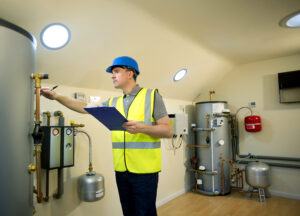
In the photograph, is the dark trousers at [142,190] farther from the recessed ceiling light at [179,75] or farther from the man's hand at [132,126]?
the recessed ceiling light at [179,75]

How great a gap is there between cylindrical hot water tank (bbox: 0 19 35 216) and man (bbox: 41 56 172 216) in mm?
399

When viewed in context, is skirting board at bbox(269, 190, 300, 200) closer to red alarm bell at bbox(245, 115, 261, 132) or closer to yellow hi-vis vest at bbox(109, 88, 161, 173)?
red alarm bell at bbox(245, 115, 261, 132)

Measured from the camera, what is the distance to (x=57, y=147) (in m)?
2.08

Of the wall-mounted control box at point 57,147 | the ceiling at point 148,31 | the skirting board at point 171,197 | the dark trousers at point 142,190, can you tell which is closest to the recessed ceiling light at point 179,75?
the ceiling at point 148,31

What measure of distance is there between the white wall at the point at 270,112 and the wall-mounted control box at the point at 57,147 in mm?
3670

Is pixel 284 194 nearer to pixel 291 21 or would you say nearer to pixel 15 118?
pixel 291 21

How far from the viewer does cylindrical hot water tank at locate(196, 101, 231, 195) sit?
14.0ft

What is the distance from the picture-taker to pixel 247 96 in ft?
15.3

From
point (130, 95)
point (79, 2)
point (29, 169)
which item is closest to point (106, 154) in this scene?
point (130, 95)

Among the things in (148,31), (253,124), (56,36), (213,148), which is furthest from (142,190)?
(253,124)

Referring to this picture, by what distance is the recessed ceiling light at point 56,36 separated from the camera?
202cm

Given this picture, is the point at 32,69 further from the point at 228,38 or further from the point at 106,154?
the point at 228,38

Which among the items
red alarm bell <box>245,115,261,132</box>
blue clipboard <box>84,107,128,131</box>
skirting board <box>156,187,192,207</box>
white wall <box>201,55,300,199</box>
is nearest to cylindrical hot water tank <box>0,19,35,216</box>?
blue clipboard <box>84,107,128,131</box>

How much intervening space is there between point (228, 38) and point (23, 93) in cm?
286
